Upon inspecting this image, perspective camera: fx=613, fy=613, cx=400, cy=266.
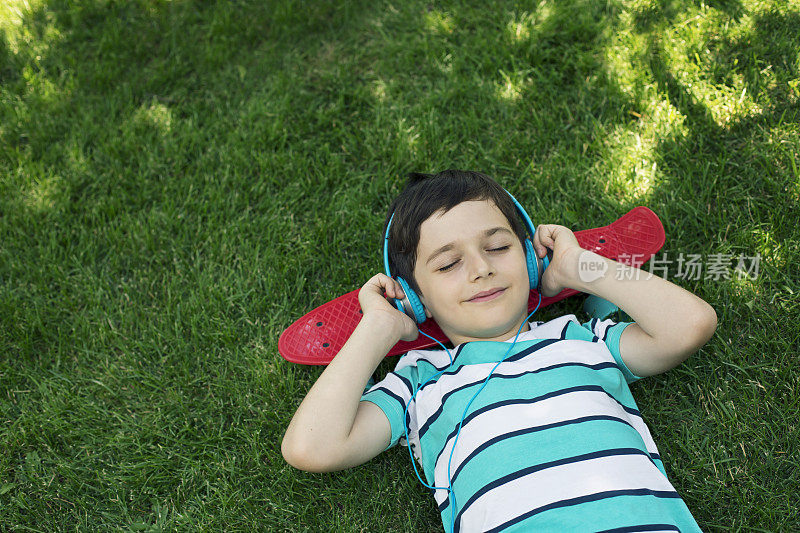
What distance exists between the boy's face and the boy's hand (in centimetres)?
23

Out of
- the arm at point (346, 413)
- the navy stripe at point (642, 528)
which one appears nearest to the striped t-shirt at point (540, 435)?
the navy stripe at point (642, 528)

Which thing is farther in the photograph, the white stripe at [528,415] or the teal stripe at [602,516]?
the white stripe at [528,415]

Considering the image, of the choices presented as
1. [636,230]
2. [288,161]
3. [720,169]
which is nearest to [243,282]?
[288,161]

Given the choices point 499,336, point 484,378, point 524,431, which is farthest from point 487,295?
point 524,431

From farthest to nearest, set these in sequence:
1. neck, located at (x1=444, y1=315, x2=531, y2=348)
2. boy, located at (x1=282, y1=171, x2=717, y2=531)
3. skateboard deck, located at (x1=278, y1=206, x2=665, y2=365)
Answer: skateboard deck, located at (x1=278, y1=206, x2=665, y2=365) → neck, located at (x1=444, y1=315, x2=531, y2=348) → boy, located at (x1=282, y1=171, x2=717, y2=531)

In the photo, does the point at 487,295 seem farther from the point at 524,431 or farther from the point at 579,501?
the point at 579,501

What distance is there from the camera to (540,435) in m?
2.21

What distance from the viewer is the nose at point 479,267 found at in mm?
2410

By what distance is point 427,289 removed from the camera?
2.58 meters

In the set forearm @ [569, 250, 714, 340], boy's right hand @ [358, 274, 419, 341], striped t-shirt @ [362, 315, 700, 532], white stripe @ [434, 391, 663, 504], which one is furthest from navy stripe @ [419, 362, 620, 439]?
boy's right hand @ [358, 274, 419, 341]

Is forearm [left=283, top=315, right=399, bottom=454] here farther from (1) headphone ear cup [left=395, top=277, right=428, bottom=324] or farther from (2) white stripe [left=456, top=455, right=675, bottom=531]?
(2) white stripe [left=456, top=455, right=675, bottom=531]

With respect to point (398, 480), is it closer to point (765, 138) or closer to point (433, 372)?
point (433, 372)

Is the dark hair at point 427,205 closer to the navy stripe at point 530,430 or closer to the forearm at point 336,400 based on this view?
the forearm at point 336,400

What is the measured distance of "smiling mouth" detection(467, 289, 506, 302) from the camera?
2465 millimetres
